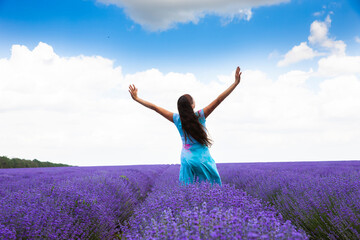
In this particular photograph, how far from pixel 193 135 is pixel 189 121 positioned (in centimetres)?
17

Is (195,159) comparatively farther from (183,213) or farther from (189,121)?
(183,213)

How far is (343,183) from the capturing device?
3191mm

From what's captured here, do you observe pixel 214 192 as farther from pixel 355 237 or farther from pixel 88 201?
pixel 88 201

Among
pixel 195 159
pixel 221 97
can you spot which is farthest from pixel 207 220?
pixel 195 159

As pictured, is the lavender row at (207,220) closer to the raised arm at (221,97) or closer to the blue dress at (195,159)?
the blue dress at (195,159)

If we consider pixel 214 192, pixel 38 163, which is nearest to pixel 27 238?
pixel 214 192

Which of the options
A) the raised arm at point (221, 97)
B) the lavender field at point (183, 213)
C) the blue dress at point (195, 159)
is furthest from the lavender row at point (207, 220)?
the raised arm at point (221, 97)

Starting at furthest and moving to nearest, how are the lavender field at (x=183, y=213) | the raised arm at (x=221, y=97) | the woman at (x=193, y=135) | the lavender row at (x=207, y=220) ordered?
the woman at (x=193, y=135) < the raised arm at (x=221, y=97) < the lavender field at (x=183, y=213) < the lavender row at (x=207, y=220)

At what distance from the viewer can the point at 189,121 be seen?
10.3 feet

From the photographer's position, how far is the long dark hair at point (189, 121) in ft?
10.3

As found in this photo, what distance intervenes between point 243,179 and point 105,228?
343 centimetres

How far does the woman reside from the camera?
314 centimetres

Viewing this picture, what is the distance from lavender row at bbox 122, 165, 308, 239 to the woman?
28.1 inches

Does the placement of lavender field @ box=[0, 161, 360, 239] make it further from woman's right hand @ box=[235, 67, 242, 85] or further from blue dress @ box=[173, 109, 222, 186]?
woman's right hand @ box=[235, 67, 242, 85]
